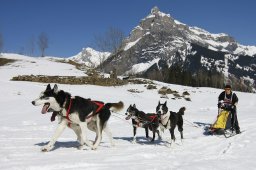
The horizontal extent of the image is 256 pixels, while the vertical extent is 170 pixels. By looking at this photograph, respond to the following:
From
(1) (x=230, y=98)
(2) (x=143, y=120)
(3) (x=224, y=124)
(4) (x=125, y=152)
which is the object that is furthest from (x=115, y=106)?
(1) (x=230, y=98)

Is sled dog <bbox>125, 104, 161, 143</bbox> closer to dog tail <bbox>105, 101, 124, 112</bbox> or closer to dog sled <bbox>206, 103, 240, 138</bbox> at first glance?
dog tail <bbox>105, 101, 124, 112</bbox>

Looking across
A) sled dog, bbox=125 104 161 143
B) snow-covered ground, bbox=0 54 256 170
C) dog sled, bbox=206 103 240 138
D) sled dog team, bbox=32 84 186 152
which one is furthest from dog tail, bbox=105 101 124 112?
dog sled, bbox=206 103 240 138

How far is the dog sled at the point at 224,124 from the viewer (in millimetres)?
13195

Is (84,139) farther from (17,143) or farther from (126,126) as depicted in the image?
(126,126)

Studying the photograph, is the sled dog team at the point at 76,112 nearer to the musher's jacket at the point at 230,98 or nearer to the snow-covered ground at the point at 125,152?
the snow-covered ground at the point at 125,152

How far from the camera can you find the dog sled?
43.3ft

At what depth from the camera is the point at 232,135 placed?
12883 millimetres

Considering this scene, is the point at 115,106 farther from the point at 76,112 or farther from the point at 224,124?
the point at 224,124

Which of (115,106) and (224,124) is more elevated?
(115,106)

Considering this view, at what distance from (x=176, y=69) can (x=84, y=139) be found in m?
108

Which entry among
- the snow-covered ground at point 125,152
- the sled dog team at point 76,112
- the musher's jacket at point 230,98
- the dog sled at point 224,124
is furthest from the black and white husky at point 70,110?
the musher's jacket at point 230,98

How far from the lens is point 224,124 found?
1323 cm

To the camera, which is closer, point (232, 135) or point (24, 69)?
point (232, 135)

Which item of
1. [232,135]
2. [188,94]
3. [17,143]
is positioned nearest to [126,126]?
[232,135]
